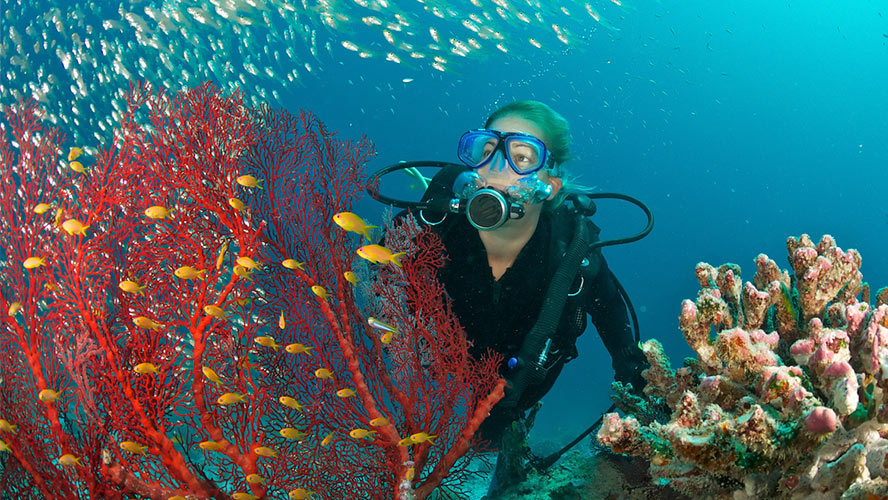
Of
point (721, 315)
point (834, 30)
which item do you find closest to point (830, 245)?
point (721, 315)

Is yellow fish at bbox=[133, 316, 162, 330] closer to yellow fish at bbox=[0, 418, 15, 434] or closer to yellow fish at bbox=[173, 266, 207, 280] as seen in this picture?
yellow fish at bbox=[173, 266, 207, 280]

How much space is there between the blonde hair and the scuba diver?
11mm

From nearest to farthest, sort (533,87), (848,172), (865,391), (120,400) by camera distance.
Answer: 1. (865,391)
2. (120,400)
3. (533,87)
4. (848,172)

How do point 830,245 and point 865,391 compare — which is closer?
point 865,391

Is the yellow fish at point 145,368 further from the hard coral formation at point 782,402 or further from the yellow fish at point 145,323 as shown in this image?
the hard coral formation at point 782,402

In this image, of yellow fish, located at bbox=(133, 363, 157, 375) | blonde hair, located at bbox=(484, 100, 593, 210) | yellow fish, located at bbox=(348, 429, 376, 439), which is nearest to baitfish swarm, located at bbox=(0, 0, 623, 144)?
blonde hair, located at bbox=(484, 100, 593, 210)

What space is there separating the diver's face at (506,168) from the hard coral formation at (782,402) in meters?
2.23

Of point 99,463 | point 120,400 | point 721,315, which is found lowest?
point 99,463

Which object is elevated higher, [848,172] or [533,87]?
[848,172]

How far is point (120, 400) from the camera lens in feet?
9.13

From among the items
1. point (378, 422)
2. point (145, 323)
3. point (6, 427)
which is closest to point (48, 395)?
point (6, 427)

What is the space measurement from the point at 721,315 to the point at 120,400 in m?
3.54

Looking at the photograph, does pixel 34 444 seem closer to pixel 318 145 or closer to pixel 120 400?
pixel 120 400

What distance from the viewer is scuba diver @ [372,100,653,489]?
4500 mm
